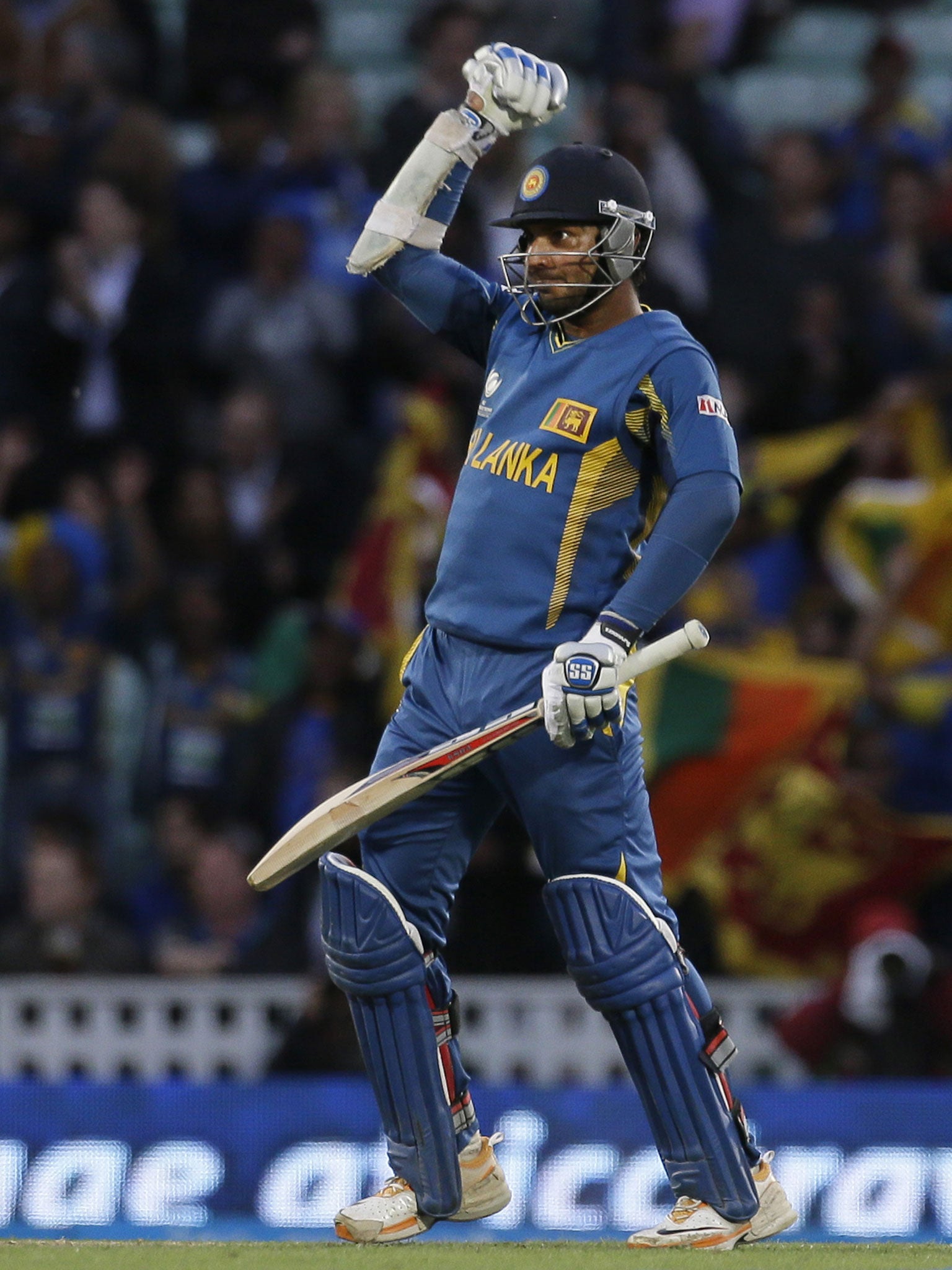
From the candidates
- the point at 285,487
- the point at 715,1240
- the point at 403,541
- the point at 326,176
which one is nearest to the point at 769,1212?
the point at 715,1240

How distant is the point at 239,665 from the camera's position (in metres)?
7.86

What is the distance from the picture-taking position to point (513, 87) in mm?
4273

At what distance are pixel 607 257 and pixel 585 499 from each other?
0.47m

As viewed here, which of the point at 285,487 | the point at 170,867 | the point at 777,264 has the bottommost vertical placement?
the point at 170,867

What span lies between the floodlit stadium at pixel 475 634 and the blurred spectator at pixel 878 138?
0.02 meters

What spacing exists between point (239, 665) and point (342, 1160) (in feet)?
7.68

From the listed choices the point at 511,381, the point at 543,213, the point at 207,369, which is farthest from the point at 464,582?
the point at 207,369

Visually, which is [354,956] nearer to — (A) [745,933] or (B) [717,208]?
(A) [745,933]

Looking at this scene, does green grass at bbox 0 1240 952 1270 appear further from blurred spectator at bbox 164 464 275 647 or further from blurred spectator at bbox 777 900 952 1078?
blurred spectator at bbox 164 464 275 647

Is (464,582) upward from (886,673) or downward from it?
upward

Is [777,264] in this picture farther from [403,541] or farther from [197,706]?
[197,706]

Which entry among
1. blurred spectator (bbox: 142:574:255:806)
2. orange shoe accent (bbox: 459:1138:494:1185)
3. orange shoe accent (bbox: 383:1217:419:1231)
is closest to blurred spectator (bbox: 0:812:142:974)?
blurred spectator (bbox: 142:574:255:806)

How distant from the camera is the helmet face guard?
13.5 ft

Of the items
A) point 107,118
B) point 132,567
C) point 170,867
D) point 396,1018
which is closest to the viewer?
point 396,1018
